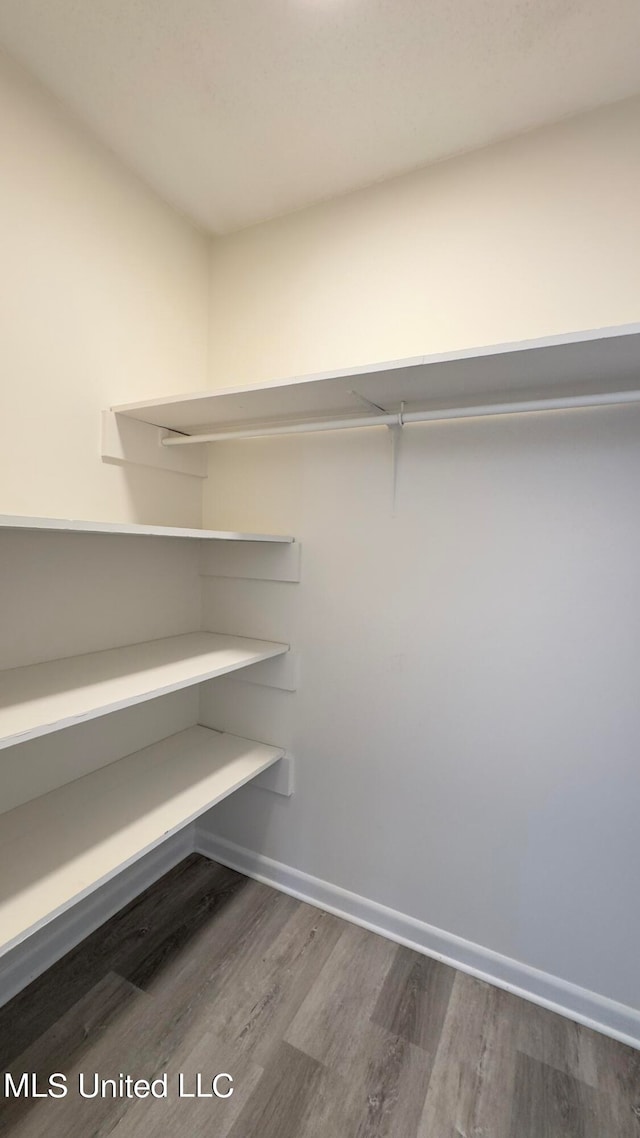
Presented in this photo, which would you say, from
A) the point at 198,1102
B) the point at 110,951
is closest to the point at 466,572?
the point at 198,1102

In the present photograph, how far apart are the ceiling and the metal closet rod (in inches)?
29.6

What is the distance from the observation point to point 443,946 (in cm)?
142

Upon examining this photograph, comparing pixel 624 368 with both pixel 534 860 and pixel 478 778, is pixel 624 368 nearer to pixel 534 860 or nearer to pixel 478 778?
pixel 478 778

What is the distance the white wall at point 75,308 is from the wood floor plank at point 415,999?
5.51 feet

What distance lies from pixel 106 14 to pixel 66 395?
0.83 m

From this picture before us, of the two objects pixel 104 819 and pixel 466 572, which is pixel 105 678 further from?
pixel 466 572

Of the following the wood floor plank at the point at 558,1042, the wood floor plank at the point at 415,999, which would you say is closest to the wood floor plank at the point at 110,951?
the wood floor plank at the point at 415,999

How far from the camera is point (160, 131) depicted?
128cm

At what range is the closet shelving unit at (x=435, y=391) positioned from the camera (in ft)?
3.12

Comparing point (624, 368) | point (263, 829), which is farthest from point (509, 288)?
point (263, 829)

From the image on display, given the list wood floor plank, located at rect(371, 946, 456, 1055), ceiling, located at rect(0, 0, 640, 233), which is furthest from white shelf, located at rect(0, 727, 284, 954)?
ceiling, located at rect(0, 0, 640, 233)

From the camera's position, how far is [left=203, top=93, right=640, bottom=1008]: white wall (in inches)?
46.2

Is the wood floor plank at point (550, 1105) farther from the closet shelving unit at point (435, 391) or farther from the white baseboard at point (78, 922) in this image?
the closet shelving unit at point (435, 391)

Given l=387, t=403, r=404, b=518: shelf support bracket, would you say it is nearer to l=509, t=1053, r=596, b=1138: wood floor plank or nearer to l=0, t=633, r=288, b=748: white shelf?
l=0, t=633, r=288, b=748: white shelf
